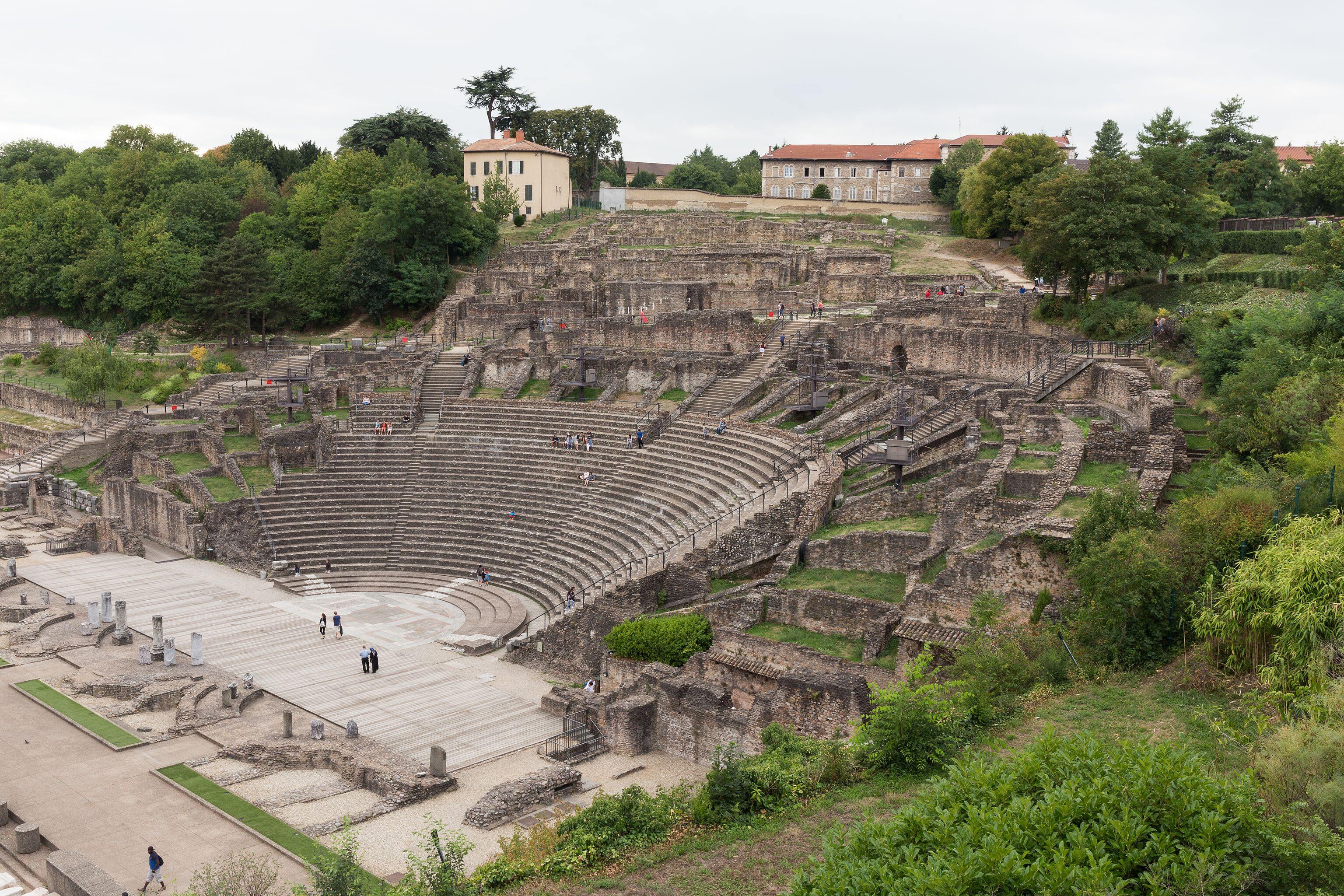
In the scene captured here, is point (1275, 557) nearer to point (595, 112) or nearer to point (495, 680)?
point (495, 680)

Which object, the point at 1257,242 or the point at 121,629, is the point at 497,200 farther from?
the point at 1257,242

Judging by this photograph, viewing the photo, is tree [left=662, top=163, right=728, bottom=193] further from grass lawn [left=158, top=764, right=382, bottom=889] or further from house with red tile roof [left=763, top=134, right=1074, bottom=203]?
grass lawn [left=158, top=764, right=382, bottom=889]

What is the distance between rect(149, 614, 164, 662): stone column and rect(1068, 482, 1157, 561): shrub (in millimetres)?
22846

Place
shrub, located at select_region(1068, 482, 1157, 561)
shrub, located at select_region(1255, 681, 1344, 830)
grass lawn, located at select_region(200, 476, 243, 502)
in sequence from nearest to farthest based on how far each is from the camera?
shrub, located at select_region(1255, 681, 1344, 830)
shrub, located at select_region(1068, 482, 1157, 561)
grass lawn, located at select_region(200, 476, 243, 502)

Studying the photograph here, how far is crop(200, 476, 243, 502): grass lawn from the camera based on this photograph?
127 ft

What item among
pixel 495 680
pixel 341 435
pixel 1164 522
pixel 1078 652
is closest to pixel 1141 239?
pixel 1164 522

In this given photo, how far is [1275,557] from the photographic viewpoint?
14906 mm

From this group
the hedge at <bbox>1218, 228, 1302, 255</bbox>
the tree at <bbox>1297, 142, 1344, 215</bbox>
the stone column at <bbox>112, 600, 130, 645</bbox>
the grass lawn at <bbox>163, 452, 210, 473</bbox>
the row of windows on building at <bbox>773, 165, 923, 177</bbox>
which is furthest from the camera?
the row of windows on building at <bbox>773, 165, 923, 177</bbox>

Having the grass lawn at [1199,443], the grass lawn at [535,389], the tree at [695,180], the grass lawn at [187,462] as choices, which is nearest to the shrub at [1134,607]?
the grass lawn at [1199,443]

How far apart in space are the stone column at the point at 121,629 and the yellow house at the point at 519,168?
154ft

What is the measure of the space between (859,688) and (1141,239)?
24.4 m

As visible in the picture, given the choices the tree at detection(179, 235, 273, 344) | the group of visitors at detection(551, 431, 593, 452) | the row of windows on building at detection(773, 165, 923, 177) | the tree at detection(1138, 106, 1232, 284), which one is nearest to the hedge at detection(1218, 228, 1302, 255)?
the tree at detection(1138, 106, 1232, 284)

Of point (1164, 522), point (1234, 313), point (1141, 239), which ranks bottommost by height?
point (1164, 522)

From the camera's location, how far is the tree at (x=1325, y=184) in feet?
149
